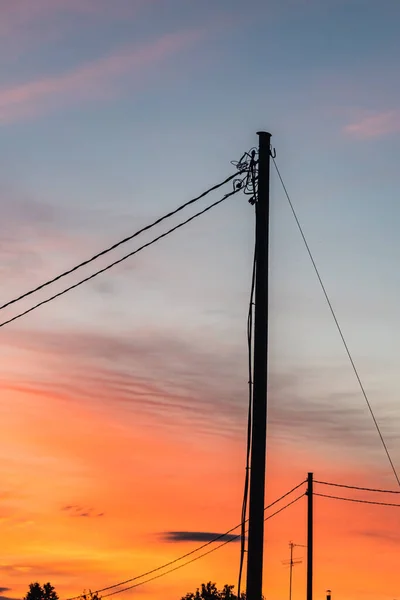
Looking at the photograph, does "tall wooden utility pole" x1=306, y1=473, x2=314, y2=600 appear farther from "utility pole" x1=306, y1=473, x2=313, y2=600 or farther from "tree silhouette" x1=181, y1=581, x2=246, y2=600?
"tree silhouette" x1=181, y1=581, x2=246, y2=600

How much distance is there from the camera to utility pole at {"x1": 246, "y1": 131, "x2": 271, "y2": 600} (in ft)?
54.0

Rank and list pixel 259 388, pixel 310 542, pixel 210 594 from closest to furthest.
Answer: pixel 259 388
pixel 310 542
pixel 210 594

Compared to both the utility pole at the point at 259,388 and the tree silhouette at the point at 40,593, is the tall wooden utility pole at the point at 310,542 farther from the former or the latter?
the tree silhouette at the point at 40,593

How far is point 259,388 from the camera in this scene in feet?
56.2

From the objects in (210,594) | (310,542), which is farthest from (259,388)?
(210,594)

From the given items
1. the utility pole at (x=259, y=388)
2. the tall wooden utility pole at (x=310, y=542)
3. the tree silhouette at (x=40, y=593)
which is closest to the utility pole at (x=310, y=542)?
the tall wooden utility pole at (x=310, y=542)

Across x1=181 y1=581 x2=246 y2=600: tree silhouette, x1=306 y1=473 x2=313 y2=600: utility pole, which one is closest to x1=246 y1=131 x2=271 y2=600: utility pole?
x1=306 y1=473 x2=313 y2=600: utility pole

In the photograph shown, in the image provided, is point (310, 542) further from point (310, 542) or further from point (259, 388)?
point (259, 388)

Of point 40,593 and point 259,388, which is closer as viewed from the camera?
point 259,388

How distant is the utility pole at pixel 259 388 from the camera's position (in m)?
16.5

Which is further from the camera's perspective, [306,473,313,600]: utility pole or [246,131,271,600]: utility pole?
[306,473,313,600]: utility pole

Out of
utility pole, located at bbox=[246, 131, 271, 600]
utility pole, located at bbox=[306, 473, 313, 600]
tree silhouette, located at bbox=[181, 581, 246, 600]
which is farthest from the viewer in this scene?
tree silhouette, located at bbox=[181, 581, 246, 600]

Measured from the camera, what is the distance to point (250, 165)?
61.4 ft

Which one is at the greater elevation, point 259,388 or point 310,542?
point 310,542
